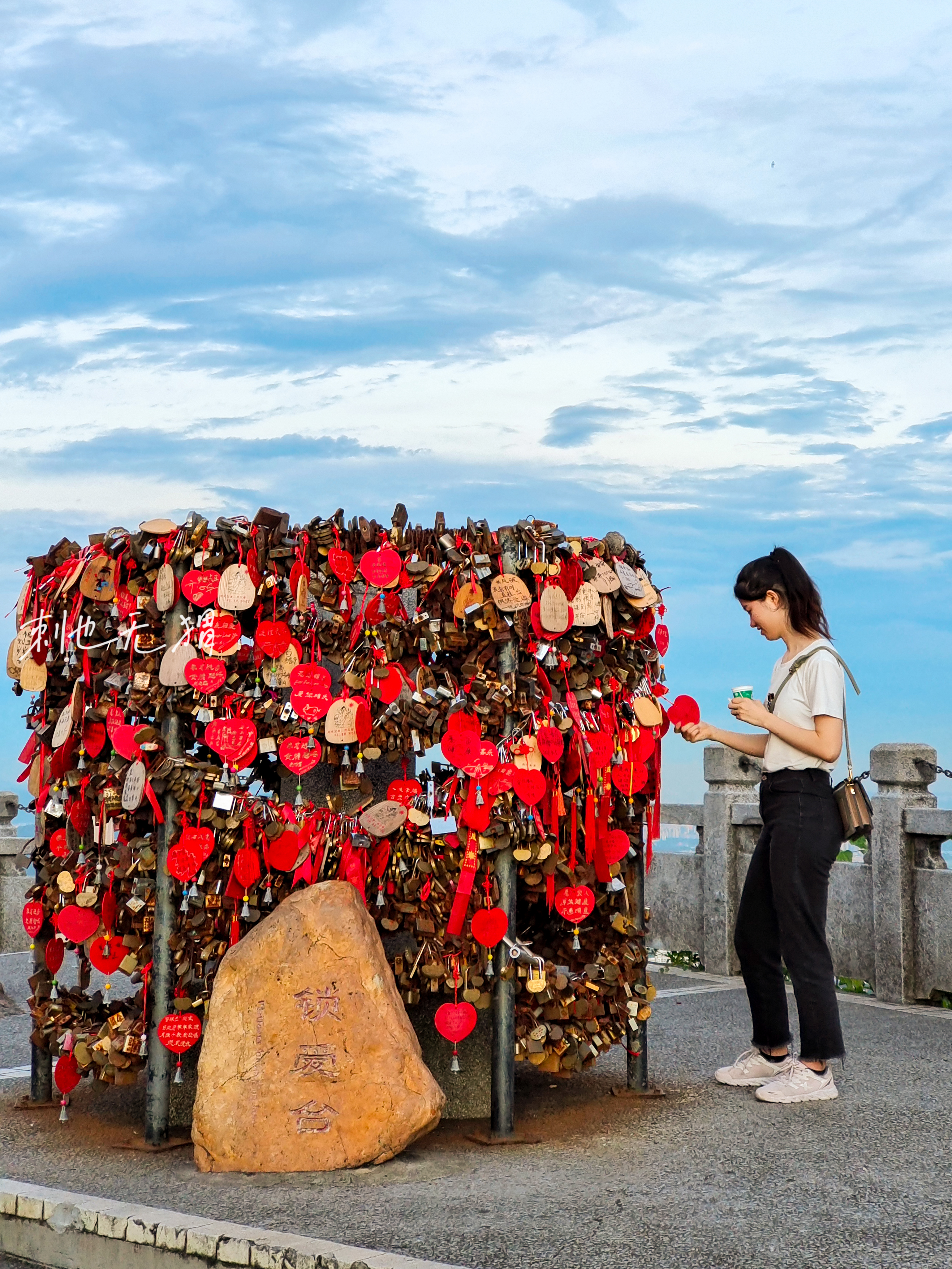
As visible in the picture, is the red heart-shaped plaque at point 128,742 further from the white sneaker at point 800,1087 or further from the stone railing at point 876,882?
the stone railing at point 876,882

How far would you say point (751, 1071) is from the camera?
618 cm

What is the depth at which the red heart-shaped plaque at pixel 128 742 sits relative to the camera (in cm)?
539

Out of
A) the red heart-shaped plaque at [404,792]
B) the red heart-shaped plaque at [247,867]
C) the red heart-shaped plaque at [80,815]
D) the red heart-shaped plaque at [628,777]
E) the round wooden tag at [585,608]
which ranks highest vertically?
the round wooden tag at [585,608]

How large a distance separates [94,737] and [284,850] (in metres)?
1.00

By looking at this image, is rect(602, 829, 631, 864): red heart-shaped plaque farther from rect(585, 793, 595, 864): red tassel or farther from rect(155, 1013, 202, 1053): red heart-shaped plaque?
rect(155, 1013, 202, 1053): red heart-shaped plaque

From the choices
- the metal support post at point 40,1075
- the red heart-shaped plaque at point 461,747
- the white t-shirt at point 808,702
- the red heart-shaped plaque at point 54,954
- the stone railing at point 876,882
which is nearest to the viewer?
the red heart-shaped plaque at point 461,747

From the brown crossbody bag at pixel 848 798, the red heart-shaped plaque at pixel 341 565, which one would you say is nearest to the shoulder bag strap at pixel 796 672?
the brown crossbody bag at pixel 848 798

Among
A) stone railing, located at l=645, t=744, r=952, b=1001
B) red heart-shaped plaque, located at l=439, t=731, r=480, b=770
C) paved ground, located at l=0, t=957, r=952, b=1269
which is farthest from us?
stone railing, located at l=645, t=744, r=952, b=1001

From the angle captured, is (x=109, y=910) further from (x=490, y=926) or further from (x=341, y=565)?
(x=341, y=565)

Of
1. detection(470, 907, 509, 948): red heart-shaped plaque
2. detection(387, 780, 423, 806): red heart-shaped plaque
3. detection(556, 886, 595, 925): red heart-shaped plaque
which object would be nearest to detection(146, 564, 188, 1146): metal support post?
detection(387, 780, 423, 806): red heart-shaped plaque

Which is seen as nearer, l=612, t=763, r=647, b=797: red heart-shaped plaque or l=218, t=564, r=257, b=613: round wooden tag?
l=218, t=564, r=257, b=613: round wooden tag

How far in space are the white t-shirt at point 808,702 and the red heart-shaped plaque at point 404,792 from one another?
1555 millimetres

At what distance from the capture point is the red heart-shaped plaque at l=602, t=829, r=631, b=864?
18.1 ft

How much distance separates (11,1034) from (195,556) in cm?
449
